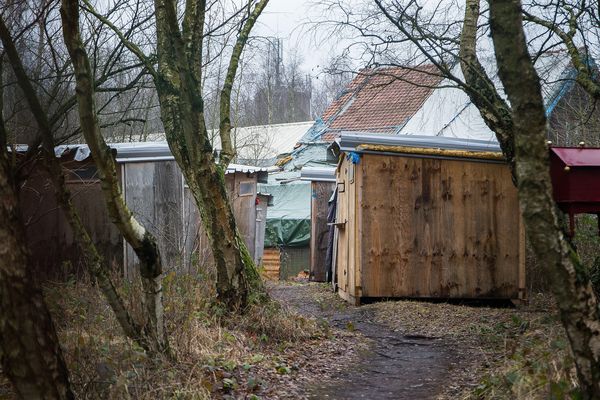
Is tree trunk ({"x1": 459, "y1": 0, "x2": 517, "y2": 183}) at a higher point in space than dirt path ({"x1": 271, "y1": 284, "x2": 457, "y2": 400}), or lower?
higher

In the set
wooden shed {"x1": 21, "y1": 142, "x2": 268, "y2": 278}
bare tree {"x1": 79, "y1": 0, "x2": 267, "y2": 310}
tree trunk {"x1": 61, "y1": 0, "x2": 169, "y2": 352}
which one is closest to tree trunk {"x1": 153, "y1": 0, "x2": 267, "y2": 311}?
bare tree {"x1": 79, "y1": 0, "x2": 267, "y2": 310}

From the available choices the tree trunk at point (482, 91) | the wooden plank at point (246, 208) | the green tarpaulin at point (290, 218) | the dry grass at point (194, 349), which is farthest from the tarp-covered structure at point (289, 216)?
the tree trunk at point (482, 91)

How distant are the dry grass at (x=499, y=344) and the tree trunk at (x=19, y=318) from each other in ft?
9.88

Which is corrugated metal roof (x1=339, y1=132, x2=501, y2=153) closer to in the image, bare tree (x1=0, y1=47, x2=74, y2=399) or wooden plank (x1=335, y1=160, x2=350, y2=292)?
wooden plank (x1=335, y1=160, x2=350, y2=292)

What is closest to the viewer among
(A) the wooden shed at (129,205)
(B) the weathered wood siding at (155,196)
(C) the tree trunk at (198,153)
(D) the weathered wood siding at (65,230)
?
(C) the tree trunk at (198,153)

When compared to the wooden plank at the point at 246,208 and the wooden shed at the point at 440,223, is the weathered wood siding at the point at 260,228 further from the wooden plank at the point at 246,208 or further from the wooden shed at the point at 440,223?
the wooden shed at the point at 440,223

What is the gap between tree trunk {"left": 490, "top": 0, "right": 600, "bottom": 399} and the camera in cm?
395

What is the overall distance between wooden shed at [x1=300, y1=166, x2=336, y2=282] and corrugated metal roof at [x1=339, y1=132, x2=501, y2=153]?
617 cm

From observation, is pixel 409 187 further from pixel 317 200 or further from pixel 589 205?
pixel 317 200

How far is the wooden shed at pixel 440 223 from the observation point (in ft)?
36.0

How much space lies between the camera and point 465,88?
7520 millimetres

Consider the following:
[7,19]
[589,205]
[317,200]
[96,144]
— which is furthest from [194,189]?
[317,200]

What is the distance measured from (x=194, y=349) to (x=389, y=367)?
216 centimetres

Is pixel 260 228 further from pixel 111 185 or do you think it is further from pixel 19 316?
pixel 19 316
